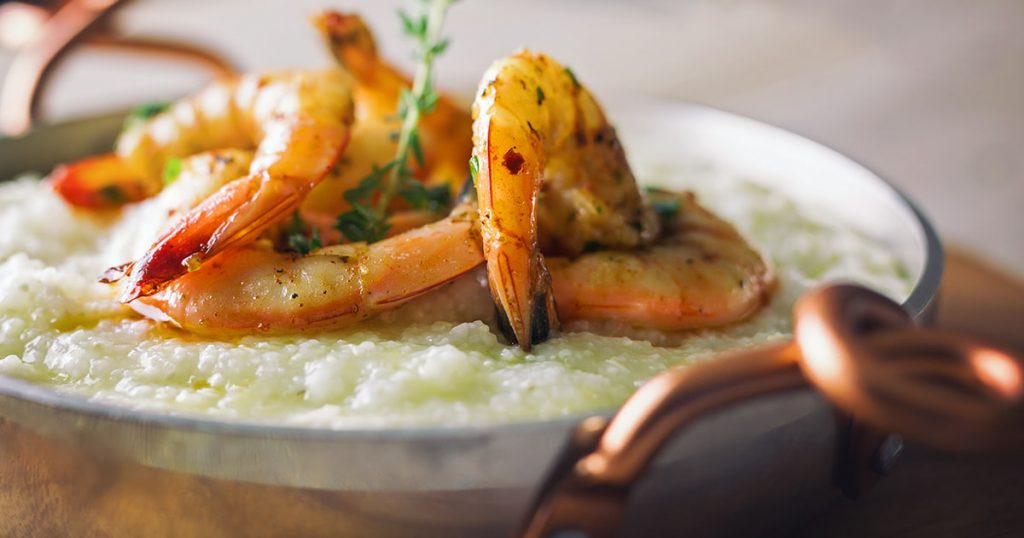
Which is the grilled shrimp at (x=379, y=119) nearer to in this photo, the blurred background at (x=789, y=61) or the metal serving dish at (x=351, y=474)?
the metal serving dish at (x=351, y=474)

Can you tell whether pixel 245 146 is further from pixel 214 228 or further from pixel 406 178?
pixel 214 228

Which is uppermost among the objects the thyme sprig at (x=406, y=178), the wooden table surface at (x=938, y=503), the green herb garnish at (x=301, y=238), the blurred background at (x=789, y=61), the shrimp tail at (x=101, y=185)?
the thyme sprig at (x=406, y=178)

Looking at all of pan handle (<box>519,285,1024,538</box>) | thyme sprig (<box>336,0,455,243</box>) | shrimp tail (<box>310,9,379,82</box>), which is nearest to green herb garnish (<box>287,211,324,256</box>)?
thyme sprig (<box>336,0,455,243</box>)

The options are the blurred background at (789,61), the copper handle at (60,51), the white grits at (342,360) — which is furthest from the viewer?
the blurred background at (789,61)

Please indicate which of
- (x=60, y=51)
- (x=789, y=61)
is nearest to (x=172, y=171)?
(x=60, y=51)

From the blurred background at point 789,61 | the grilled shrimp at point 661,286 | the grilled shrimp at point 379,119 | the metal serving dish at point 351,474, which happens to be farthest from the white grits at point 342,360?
the blurred background at point 789,61

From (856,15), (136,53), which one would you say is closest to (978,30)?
(856,15)
